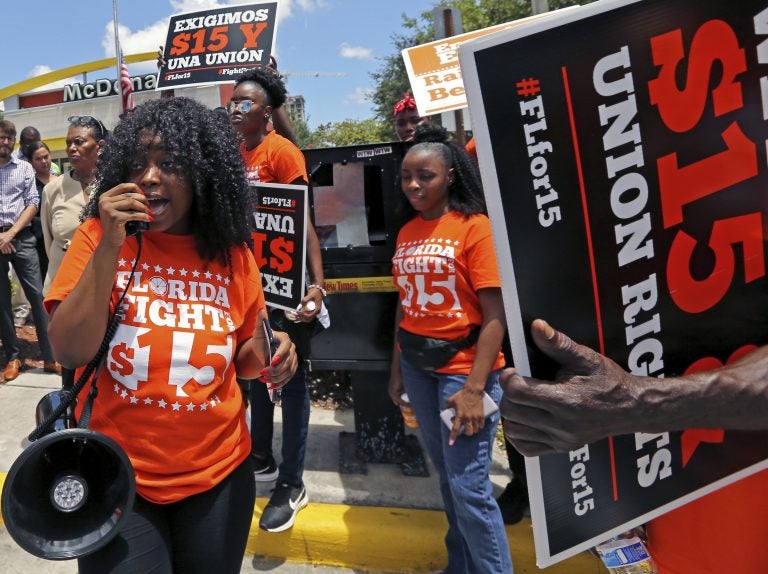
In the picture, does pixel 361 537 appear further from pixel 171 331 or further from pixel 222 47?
pixel 222 47

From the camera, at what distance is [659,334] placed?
0.90 metres

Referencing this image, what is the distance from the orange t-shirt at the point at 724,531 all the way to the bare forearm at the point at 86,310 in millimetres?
1421

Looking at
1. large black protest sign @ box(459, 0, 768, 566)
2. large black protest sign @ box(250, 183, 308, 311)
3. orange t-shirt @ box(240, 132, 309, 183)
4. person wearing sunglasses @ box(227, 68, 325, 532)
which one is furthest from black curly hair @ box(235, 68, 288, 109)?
large black protest sign @ box(459, 0, 768, 566)

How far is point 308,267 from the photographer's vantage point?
9.45 ft

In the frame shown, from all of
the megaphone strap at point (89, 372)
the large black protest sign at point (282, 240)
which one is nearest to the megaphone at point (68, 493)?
the megaphone strap at point (89, 372)

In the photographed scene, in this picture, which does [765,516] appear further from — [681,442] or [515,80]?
[515,80]

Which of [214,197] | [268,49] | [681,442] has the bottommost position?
[681,442]

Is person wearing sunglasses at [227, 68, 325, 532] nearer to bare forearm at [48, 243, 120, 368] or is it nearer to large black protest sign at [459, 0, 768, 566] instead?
bare forearm at [48, 243, 120, 368]

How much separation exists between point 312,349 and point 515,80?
2795 mm

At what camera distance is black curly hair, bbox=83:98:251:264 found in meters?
1.66

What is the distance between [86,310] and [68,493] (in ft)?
1.61

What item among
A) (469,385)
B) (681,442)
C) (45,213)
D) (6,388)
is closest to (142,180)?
(469,385)

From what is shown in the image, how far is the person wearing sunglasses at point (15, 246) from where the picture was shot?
4.71 m

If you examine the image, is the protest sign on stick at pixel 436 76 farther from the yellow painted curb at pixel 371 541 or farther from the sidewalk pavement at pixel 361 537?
the yellow painted curb at pixel 371 541
